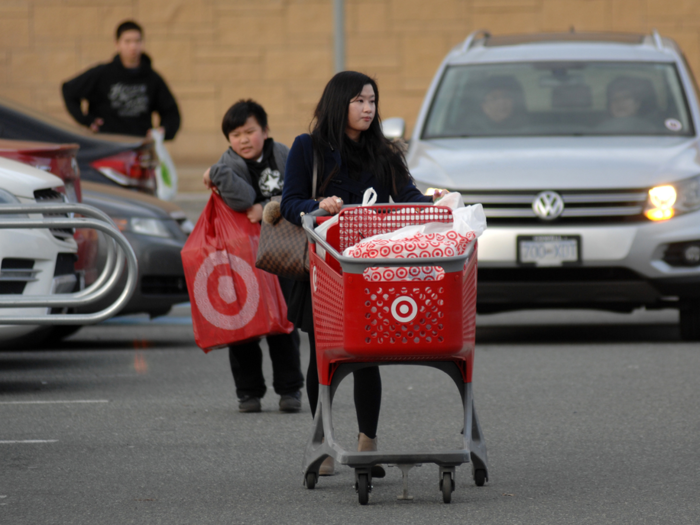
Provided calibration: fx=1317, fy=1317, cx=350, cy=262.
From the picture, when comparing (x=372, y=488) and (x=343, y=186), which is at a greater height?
(x=343, y=186)

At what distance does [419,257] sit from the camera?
4.45m

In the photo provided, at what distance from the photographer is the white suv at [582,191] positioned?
27.8 feet

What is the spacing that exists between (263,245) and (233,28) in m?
13.0

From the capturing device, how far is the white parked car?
7.16m

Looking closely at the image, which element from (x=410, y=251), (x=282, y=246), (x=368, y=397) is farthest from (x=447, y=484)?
(x=282, y=246)

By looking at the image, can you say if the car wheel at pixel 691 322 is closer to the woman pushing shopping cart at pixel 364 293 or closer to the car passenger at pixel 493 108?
the car passenger at pixel 493 108

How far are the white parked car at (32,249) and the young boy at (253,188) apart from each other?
1.22 meters

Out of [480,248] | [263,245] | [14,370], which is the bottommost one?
[14,370]

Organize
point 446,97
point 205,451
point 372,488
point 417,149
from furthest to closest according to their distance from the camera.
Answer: point 446,97 → point 417,149 → point 205,451 → point 372,488

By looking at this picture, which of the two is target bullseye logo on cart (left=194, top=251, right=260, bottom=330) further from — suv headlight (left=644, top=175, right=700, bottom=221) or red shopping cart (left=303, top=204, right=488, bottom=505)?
suv headlight (left=644, top=175, right=700, bottom=221)

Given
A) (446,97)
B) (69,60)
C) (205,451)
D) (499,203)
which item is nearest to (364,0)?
(69,60)

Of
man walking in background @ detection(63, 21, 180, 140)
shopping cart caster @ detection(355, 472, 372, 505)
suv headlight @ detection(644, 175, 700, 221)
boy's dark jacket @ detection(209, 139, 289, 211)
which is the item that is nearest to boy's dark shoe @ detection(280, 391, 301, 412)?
Answer: boy's dark jacket @ detection(209, 139, 289, 211)

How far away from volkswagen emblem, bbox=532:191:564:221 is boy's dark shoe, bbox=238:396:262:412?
2672 millimetres

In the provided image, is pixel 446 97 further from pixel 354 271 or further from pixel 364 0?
pixel 364 0
